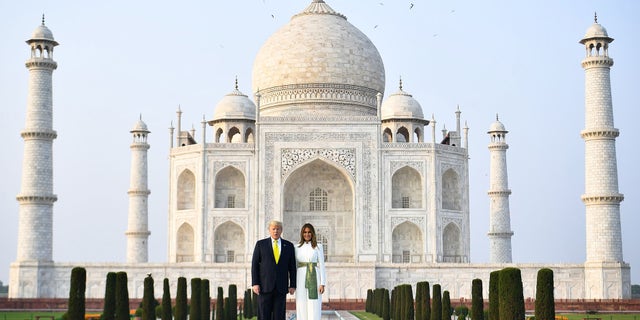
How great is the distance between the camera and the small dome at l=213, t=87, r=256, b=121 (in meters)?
29.2

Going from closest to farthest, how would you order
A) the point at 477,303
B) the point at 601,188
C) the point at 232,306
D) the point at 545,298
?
the point at 545,298, the point at 477,303, the point at 232,306, the point at 601,188

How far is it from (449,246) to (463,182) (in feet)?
6.07

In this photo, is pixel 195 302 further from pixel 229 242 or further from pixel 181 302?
pixel 229 242

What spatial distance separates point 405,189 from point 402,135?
2.76 m

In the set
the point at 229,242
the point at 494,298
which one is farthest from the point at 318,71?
the point at 494,298

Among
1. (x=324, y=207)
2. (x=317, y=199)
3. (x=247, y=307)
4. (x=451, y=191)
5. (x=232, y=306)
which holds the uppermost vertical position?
(x=451, y=191)

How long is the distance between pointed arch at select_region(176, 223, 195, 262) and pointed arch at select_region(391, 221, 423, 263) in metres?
5.65

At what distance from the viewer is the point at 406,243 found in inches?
1068

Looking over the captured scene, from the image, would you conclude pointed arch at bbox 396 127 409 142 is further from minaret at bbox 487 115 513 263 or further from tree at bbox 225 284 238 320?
tree at bbox 225 284 238 320

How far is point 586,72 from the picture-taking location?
24.9 m

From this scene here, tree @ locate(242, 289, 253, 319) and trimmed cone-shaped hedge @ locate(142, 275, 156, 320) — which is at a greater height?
trimmed cone-shaped hedge @ locate(142, 275, 156, 320)

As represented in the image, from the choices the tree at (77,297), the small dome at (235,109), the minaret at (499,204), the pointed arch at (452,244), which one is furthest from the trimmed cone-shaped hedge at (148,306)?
the minaret at (499,204)

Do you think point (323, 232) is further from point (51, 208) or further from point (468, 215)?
point (51, 208)

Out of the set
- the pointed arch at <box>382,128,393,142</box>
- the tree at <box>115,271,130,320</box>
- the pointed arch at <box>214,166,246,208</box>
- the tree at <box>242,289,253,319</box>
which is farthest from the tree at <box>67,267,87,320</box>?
the pointed arch at <box>382,128,393,142</box>
